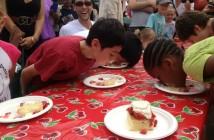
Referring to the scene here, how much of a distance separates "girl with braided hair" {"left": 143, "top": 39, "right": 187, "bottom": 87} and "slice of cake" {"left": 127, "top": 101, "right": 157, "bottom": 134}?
468 mm

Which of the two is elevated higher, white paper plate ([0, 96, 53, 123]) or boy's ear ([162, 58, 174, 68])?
boy's ear ([162, 58, 174, 68])

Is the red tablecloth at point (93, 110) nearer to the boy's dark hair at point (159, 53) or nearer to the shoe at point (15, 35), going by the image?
the boy's dark hair at point (159, 53)

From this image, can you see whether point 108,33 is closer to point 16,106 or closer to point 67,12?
point 16,106

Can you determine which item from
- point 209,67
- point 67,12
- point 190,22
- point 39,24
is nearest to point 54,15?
point 39,24

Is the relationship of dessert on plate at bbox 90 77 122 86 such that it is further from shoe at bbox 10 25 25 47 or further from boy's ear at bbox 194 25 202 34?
shoe at bbox 10 25 25 47

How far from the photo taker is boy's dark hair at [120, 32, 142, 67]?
6.04ft

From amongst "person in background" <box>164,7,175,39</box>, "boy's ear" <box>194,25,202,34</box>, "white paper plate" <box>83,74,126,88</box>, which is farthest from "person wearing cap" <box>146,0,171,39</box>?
"white paper plate" <box>83,74,126,88</box>

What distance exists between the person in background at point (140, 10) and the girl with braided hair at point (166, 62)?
1.98 meters

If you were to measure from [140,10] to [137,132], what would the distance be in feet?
8.96

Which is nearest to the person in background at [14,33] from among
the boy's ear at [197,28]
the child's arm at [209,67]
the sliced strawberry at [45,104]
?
the sliced strawberry at [45,104]

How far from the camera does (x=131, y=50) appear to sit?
1.88m

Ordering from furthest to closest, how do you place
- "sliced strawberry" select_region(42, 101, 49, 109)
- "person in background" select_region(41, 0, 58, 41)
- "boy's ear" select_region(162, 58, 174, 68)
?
"person in background" select_region(41, 0, 58, 41) → "boy's ear" select_region(162, 58, 174, 68) → "sliced strawberry" select_region(42, 101, 49, 109)

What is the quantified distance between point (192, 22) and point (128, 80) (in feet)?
2.49

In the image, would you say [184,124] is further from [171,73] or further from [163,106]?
[171,73]
